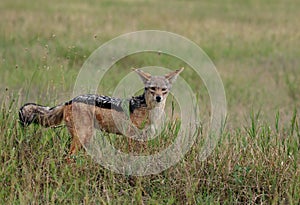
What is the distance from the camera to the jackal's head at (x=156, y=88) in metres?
6.45

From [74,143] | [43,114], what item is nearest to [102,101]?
[74,143]

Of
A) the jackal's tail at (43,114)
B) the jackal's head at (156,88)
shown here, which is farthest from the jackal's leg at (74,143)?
the jackal's head at (156,88)

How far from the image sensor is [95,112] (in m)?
6.40

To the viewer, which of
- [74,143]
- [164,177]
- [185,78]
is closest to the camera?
[164,177]

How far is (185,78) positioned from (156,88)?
5.60 meters

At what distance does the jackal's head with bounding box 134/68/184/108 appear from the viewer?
254 inches

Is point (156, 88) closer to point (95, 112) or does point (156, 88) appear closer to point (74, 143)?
point (95, 112)

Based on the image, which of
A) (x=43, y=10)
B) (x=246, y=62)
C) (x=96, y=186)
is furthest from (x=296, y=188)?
(x=43, y=10)

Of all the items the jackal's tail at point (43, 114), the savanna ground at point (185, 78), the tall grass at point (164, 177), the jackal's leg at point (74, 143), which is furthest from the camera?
the jackal's tail at point (43, 114)

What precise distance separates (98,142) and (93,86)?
1.14 metres

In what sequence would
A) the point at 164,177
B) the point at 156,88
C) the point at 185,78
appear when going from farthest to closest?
the point at 185,78, the point at 156,88, the point at 164,177

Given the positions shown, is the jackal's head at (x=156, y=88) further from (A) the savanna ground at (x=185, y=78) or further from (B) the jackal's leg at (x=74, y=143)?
(B) the jackal's leg at (x=74, y=143)

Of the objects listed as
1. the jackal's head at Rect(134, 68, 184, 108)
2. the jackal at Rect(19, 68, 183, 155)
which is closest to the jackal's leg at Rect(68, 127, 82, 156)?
the jackal at Rect(19, 68, 183, 155)

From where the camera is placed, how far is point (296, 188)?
5.58m
